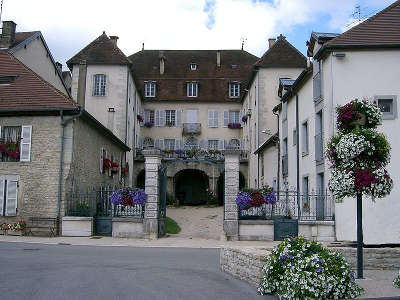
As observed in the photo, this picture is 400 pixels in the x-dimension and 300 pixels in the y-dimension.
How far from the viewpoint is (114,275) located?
971cm

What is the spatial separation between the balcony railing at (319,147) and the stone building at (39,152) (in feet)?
29.4

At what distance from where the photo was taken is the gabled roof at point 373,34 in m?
16.5

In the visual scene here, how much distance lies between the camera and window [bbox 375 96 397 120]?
16312 mm

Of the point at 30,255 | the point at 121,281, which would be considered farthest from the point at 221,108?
the point at 121,281

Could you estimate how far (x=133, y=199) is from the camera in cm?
1766

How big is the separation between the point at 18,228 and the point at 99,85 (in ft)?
54.8

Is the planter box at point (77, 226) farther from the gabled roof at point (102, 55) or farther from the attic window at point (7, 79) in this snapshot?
the gabled roof at point (102, 55)

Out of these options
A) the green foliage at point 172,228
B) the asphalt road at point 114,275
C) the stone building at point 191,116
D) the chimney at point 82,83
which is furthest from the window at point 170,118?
the asphalt road at point 114,275

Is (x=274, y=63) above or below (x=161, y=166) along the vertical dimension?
above

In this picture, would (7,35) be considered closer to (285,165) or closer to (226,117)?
(285,165)

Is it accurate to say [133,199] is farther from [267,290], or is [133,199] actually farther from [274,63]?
[274,63]

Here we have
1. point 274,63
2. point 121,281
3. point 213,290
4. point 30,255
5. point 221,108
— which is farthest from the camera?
point 221,108

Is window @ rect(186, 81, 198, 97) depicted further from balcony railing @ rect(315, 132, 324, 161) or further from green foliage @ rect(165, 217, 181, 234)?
balcony railing @ rect(315, 132, 324, 161)

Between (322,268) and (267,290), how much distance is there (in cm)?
119
